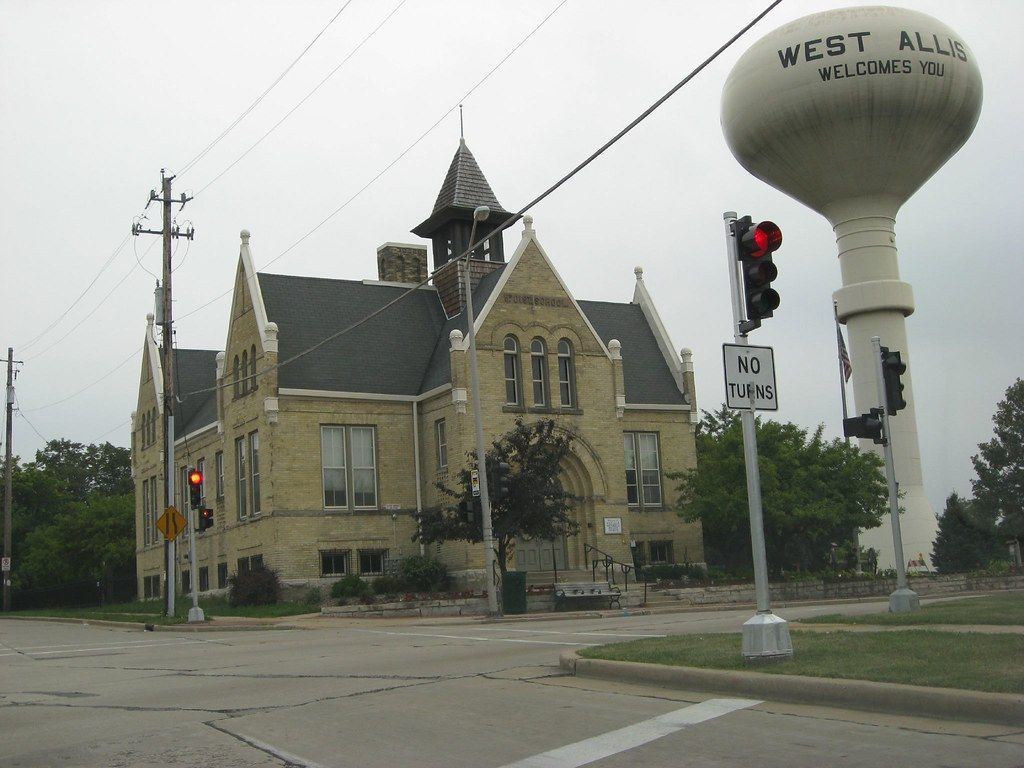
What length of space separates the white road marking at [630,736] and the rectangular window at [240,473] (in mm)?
32684

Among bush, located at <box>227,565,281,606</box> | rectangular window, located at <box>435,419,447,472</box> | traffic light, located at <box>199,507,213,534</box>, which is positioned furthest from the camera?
rectangular window, located at <box>435,419,447,472</box>

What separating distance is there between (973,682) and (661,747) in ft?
8.90

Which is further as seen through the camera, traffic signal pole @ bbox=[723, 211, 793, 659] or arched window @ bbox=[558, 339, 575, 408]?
arched window @ bbox=[558, 339, 575, 408]

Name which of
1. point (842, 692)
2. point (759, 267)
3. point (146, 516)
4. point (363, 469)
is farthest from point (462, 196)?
point (842, 692)

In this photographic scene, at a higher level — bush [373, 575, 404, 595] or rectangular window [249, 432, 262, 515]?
rectangular window [249, 432, 262, 515]

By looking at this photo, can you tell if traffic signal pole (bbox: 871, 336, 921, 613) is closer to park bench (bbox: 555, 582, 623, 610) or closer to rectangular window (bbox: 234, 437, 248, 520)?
park bench (bbox: 555, 582, 623, 610)

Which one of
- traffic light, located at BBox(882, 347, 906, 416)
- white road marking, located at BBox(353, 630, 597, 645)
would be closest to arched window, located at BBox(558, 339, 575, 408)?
white road marking, located at BBox(353, 630, 597, 645)

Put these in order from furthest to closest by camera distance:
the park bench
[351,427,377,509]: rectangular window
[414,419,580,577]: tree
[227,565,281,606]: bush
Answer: [351,427,377,509]: rectangular window < [227,565,281,606]: bush < the park bench < [414,419,580,577]: tree

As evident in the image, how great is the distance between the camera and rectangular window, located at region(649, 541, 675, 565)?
140ft

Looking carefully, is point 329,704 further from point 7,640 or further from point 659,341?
point 659,341

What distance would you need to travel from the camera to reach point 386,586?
36844mm

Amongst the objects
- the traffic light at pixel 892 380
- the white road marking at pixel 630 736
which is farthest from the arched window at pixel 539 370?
the white road marking at pixel 630 736

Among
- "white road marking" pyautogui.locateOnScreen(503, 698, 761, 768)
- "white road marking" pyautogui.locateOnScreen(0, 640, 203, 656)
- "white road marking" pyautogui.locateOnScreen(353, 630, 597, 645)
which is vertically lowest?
"white road marking" pyautogui.locateOnScreen(503, 698, 761, 768)

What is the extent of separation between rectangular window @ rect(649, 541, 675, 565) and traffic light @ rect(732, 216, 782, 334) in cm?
3156
